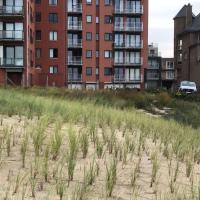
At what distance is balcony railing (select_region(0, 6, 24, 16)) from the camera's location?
58656mm

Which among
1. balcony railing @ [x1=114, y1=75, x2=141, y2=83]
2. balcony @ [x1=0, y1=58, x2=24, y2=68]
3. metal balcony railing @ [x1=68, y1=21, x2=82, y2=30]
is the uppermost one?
metal balcony railing @ [x1=68, y1=21, x2=82, y2=30]

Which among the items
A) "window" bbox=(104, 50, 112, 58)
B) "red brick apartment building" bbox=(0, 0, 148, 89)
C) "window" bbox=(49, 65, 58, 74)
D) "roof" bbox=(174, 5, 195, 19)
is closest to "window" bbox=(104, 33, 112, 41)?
"red brick apartment building" bbox=(0, 0, 148, 89)

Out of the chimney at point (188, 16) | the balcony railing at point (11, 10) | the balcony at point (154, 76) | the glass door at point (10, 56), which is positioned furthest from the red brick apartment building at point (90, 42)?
the balcony at point (154, 76)

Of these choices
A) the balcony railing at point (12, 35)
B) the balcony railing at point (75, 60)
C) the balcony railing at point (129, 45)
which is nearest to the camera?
the balcony railing at point (12, 35)

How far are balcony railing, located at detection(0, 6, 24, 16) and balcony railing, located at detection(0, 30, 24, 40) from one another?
7.13 ft

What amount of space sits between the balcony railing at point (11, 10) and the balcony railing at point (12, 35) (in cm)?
217

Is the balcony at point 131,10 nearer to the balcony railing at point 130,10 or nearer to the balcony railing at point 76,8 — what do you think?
the balcony railing at point 130,10

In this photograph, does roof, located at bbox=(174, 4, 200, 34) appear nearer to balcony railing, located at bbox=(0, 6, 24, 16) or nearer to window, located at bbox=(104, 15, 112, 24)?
window, located at bbox=(104, 15, 112, 24)

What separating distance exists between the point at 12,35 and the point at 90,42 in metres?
20.6

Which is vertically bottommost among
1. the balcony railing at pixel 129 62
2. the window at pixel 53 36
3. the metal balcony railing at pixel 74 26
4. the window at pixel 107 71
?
the window at pixel 107 71

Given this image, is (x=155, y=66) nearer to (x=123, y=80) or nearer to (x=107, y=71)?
(x=123, y=80)

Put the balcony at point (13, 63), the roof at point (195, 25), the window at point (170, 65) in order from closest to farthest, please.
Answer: the balcony at point (13, 63) → the roof at point (195, 25) → the window at point (170, 65)

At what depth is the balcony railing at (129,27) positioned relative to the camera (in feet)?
263

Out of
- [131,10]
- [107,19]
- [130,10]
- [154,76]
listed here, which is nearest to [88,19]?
[107,19]
